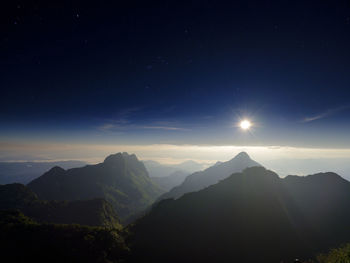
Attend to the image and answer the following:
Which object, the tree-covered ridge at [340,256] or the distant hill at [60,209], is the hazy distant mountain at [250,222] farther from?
the distant hill at [60,209]

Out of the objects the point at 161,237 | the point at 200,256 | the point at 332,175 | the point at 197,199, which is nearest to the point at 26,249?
the point at 161,237

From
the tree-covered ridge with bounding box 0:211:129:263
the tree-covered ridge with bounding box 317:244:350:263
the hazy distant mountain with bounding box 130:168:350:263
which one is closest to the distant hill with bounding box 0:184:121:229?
the tree-covered ridge with bounding box 0:211:129:263

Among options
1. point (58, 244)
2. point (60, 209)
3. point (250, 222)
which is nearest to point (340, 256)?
point (250, 222)

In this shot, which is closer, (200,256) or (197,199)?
(200,256)

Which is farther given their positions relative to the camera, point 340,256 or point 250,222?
point 250,222

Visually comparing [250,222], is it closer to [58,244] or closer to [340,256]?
[340,256]

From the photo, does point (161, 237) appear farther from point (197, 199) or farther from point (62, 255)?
point (62, 255)
